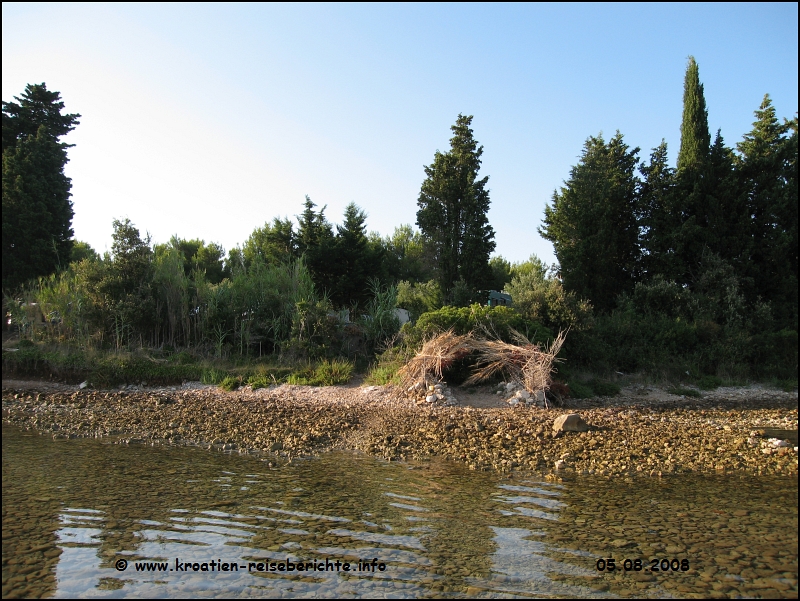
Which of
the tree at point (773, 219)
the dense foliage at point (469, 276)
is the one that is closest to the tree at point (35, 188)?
the dense foliage at point (469, 276)

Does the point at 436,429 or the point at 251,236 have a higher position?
the point at 251,236

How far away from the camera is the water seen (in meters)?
5.04

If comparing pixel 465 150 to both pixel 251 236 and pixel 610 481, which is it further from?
pixel 251 236

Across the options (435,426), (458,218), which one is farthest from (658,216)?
(435,426)

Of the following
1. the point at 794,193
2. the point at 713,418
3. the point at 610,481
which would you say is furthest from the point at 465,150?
the point at 610,481

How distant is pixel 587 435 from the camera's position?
10883mm

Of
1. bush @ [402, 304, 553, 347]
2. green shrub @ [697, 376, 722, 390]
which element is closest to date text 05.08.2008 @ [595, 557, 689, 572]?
bush @ [402, 304, 553, 347]

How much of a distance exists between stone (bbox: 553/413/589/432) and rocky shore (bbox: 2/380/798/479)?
0.49ft

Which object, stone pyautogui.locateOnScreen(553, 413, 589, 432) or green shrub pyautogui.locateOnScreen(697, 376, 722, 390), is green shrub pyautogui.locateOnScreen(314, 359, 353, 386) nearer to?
stone pyautogui.locateOnScreen(553, 413, 589, 432)

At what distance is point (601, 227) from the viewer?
81.9ft

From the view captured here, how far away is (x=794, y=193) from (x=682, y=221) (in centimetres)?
451

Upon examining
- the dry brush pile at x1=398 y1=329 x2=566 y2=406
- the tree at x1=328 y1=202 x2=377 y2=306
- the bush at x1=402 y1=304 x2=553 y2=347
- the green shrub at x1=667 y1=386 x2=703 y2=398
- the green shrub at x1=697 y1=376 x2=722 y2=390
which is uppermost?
the tree at x1=328 y1=202 x2=377 y2=306

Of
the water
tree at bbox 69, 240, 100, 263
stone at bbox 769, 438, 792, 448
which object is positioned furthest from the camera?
tree at bbox 69, 240, 100, 263

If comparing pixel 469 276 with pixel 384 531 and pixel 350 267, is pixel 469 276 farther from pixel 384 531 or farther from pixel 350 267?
pixel 384 531
